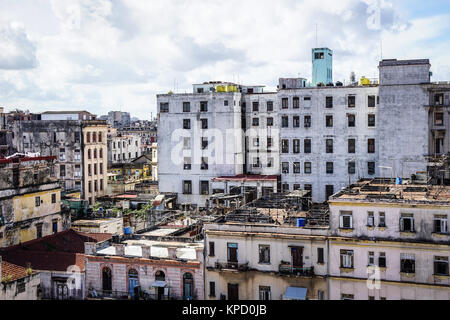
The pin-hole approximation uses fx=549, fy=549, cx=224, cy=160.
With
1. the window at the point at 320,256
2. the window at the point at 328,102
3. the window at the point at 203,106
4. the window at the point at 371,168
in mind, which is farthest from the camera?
the window at the point at 203,106

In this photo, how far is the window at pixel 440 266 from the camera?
3472 cm

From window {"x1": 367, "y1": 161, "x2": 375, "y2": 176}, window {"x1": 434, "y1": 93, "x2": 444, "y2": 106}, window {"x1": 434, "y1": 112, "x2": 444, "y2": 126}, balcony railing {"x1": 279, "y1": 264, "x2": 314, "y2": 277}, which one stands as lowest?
balcony railing {"x1": 279, "y1": 264, "x2": 314, "y2": 277}

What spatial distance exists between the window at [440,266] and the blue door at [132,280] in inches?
807

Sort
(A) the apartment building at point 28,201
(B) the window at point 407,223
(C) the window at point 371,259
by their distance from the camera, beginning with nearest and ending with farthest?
1. (B) the window at point 407,223
2. (C) the window at point 371,259
3. (A) the apartment building at point 28,201

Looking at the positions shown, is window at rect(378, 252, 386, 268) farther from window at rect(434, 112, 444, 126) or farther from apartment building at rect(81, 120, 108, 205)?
apartment building at rect(81, 120, 108, 205)

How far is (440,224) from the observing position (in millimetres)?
35250

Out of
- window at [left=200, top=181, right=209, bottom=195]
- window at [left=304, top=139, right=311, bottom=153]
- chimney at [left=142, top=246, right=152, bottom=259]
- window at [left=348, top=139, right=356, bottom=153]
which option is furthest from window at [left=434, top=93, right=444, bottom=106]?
chimney at [left=142, top=246, right=152, bottom=259]

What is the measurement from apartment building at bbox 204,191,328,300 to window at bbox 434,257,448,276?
7010 mm

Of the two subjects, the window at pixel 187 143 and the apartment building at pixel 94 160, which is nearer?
the window at pixel 187 143

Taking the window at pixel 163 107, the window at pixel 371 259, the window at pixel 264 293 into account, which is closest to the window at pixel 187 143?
the window at pixel 163 107

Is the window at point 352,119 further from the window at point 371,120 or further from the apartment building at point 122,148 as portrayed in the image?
the apartment building at point 122,148

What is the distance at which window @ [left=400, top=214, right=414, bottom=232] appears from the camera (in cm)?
3595

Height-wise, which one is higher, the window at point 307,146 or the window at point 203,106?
the window at point 203,106
